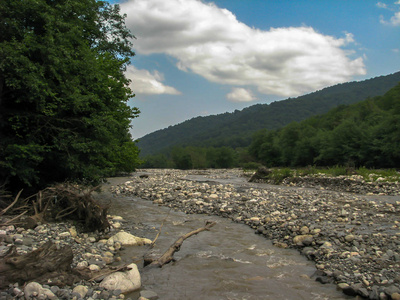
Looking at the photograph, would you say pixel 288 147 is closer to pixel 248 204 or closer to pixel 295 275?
Answer: pixel 248 204

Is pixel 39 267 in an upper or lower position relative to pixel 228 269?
upper

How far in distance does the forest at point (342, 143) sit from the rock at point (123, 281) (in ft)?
90.0

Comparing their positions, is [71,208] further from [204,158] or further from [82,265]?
[204,158]

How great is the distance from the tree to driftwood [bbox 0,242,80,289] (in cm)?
445

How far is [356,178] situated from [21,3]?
21819 millimetres

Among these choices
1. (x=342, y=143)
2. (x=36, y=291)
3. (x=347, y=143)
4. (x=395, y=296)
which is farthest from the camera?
(x=342, y=143)

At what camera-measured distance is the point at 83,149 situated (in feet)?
31.2

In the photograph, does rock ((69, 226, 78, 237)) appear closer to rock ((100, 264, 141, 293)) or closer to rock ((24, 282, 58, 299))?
rock ((100, 264, 141, 293))

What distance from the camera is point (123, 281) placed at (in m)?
5.14

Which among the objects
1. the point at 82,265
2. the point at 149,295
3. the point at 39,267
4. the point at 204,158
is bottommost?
the point at 149,295

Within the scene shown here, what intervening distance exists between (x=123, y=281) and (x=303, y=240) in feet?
15.7

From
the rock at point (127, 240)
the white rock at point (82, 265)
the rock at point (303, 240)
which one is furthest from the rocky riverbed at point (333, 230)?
the white rock at point (82, 265)

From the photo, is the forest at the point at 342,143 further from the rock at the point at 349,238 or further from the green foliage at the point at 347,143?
the rock at the point at 349,238

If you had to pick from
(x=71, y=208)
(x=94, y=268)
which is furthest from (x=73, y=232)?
(x=94, y=268)
